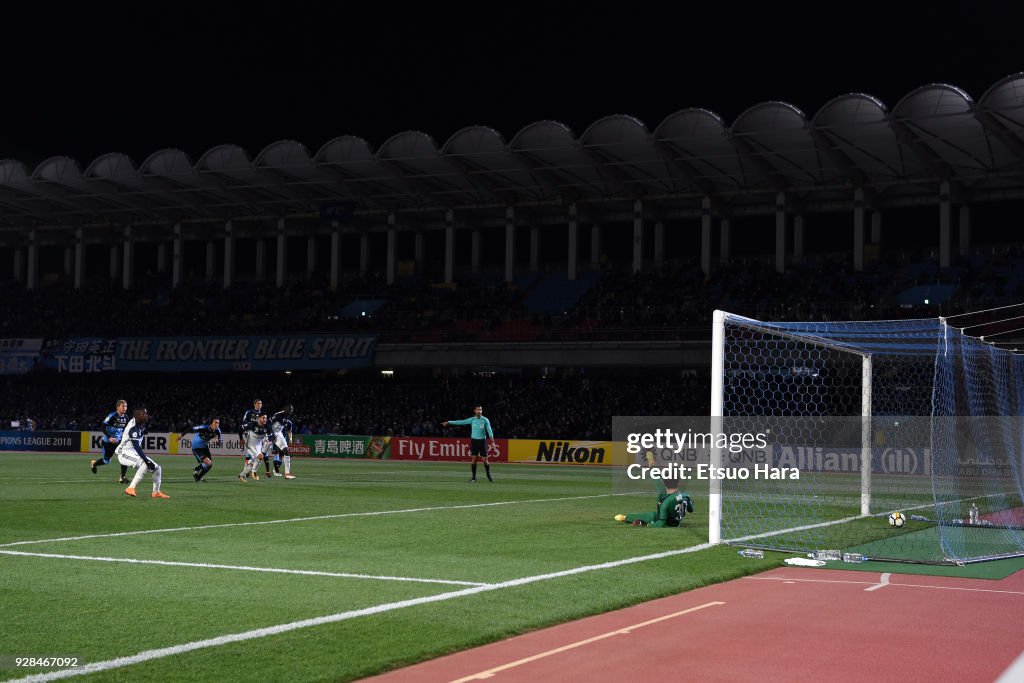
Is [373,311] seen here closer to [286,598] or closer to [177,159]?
[177,159]

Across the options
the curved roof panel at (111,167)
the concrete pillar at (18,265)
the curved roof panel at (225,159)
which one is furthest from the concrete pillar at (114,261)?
the curved roof panel at (225,159)

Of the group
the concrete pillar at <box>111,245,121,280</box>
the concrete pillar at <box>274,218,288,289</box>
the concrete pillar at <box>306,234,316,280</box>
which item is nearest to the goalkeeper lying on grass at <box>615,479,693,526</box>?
the concrete pillar at <box>274,218,288,289</box>

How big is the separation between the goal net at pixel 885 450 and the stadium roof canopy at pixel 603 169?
9.90m

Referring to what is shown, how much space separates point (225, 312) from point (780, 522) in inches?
2110

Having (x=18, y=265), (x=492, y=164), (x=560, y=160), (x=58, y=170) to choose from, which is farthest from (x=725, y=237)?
(x=18, y=265)

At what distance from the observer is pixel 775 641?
345 inches

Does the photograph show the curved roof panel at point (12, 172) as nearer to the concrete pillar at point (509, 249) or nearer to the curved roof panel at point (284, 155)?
the curved roof panel at point (284, 155)

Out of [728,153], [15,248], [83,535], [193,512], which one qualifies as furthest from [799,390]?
[15,248]

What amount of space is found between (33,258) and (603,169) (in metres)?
44.1

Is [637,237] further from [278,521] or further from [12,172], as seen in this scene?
[278,521]

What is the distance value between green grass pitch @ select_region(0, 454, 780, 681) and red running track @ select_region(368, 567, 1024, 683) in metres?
0.47

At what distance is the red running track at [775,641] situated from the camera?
7.58 m

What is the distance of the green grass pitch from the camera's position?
7965 millimetres

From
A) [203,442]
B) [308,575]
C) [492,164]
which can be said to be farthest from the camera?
[492,164]
